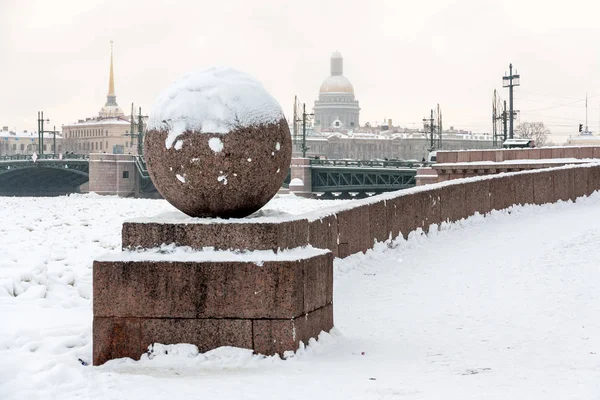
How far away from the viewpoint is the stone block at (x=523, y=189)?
689 inches

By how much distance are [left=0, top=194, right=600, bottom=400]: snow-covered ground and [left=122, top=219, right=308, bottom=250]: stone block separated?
68 centimetres

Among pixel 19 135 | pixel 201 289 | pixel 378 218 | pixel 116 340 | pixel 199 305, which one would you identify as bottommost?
pixel 116 340

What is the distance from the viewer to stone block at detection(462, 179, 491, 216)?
1545cm

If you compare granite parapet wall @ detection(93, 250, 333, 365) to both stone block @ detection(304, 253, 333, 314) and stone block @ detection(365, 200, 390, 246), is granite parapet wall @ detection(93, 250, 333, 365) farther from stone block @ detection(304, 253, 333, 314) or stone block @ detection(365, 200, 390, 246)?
stone block @ detection(365, 200, 390, 246)

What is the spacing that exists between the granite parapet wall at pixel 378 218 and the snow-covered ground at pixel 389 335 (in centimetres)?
32

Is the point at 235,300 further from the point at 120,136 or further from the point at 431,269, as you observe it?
the point at 120,136

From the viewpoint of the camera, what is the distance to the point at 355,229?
1126 cm

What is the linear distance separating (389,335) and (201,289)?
160 cm

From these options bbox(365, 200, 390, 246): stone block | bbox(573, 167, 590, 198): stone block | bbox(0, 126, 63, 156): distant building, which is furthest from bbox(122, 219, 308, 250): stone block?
bbox(0, 126, 63, 156): distant building

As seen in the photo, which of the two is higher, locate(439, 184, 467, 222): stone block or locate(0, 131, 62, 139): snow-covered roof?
locate(0, 131, 62, 139): snow-covered roof

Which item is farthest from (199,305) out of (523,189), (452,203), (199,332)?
(523,189)

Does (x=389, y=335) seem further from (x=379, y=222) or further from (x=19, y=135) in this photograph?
(x=19, y=135)

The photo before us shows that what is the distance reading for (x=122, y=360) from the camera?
6.40 m

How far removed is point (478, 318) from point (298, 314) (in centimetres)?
203
